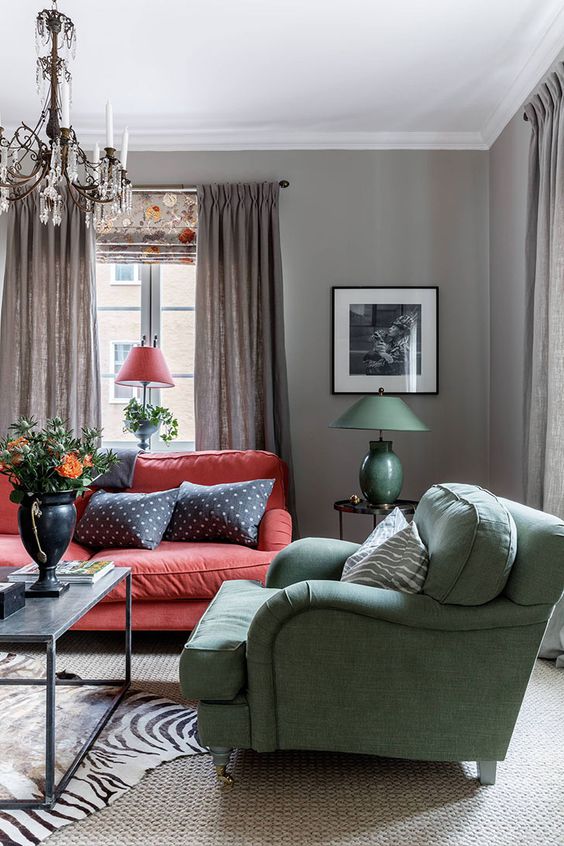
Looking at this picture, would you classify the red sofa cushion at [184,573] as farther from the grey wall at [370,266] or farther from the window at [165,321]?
the window at [165,321]

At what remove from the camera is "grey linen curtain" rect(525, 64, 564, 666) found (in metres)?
2.89

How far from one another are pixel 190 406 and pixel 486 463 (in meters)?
1.88

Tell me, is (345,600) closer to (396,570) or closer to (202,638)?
(396,570)

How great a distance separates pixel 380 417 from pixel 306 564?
1.01 meters

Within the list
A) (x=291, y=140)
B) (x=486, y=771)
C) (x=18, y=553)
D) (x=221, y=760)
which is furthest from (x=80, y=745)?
(x=291, y=140)

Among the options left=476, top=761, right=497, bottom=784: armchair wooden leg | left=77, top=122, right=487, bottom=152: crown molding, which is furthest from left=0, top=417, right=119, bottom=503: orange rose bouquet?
left=77, top=122, right=487, bottom=152: crown molding

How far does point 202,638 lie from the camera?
6.39 feet

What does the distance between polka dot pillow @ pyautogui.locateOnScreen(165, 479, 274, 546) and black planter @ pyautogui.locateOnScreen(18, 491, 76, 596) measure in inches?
41.0

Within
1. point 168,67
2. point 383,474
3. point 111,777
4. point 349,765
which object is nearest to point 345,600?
point 349,765

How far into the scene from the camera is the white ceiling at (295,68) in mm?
2887

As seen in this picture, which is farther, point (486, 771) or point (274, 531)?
point (274, 531)

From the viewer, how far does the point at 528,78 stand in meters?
3.33

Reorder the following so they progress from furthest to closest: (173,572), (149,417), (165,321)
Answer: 1. (165,321)
2. (149,417)
3. (173,572)

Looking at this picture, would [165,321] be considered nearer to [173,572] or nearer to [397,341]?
[397,341]
